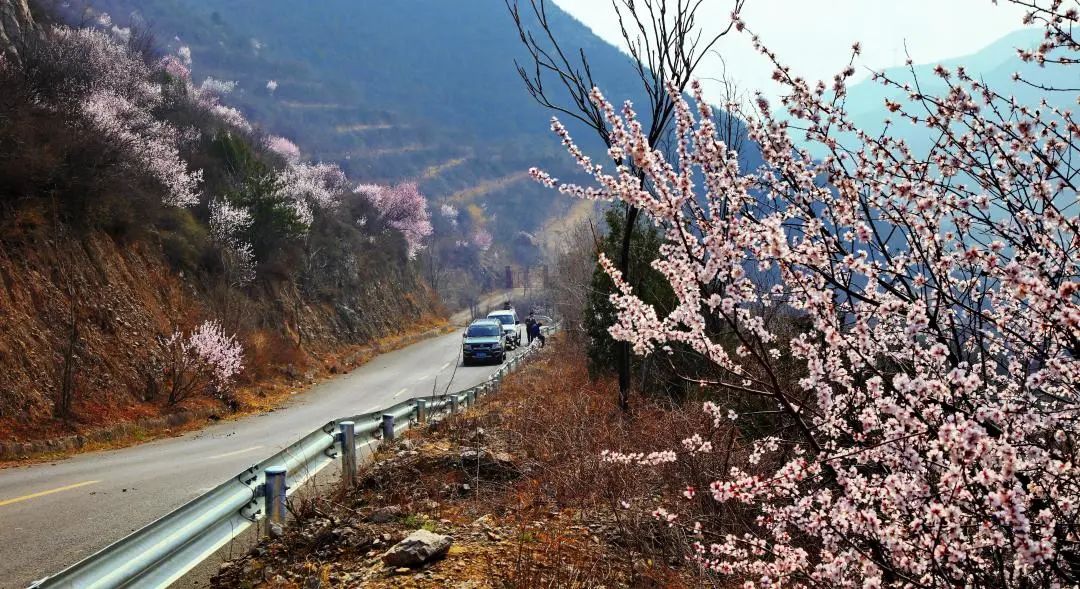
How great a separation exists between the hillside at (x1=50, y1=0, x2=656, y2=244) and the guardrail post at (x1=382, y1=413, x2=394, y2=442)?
93451 millimetres

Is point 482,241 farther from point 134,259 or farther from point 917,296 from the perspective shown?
point 917,296

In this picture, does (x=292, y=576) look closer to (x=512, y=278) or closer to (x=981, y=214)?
(x=981, y=214)

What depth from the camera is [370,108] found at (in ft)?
517

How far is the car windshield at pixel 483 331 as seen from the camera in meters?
32.6

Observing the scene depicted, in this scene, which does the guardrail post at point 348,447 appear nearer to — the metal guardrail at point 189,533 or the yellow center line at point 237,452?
the metal guardrail at point 189,533

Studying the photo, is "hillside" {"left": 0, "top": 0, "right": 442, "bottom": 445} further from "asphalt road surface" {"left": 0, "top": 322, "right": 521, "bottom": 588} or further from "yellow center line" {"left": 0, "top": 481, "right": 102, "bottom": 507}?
"yellow center line" {"left": 0, "top": 481, "right": 102, "bottom": 507}

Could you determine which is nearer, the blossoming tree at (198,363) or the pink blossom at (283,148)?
the blossoming tree at (198,363)

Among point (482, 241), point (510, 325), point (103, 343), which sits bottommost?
point (510, 325)

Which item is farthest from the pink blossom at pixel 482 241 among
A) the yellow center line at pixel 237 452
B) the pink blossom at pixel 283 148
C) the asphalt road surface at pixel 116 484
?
the yellow center line at pixel 237 452


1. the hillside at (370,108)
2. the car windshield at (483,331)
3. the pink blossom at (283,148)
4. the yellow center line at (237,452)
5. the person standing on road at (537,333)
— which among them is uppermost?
the hillside at (370,108)

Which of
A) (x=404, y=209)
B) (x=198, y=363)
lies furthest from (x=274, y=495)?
(x=404, y=209)

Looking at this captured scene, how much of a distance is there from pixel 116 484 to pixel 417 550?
22.0 feet

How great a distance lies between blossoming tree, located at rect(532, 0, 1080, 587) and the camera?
8.61 feet

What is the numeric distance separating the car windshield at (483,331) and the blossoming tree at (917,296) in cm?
2881
